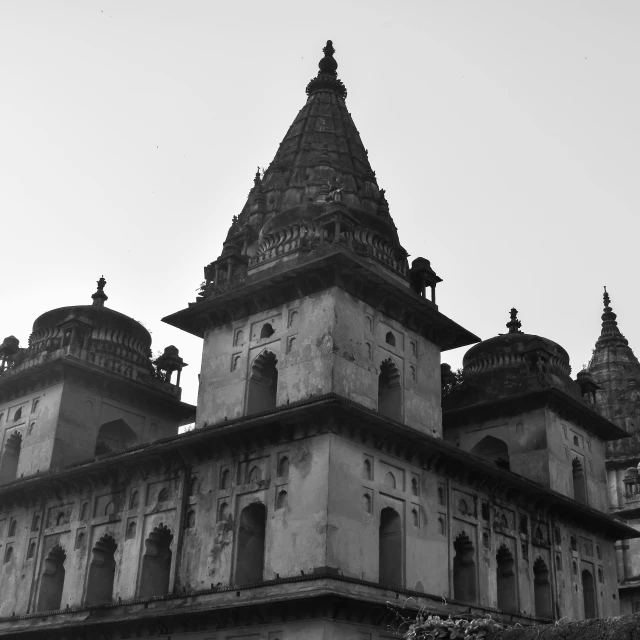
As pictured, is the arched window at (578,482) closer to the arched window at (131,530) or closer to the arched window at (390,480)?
the arched window at (390,480)

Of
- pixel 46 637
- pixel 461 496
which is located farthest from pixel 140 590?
pixel 461 496

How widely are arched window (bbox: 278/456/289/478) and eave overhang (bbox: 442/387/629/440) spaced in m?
9.77

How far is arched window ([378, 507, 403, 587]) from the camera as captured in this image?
21.8 m

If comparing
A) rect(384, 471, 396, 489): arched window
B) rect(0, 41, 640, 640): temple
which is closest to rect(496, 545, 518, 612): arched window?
rect(0, 41, 640, 640): temple

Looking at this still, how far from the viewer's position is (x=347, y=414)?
69.7 feet

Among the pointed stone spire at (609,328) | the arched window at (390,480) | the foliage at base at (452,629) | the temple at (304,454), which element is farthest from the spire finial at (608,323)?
the foliage at base at (452,629)

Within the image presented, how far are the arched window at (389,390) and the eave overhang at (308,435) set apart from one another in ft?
6.34

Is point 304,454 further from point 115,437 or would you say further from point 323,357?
point 115,437

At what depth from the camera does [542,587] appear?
87.2ft

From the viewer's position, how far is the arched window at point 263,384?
24.6 metres

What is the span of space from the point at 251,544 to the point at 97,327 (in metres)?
11.4

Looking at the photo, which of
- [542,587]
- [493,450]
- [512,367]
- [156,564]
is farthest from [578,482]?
[156,564]

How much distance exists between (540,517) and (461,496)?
12.6 ft

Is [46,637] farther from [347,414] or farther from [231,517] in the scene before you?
[347,414]
